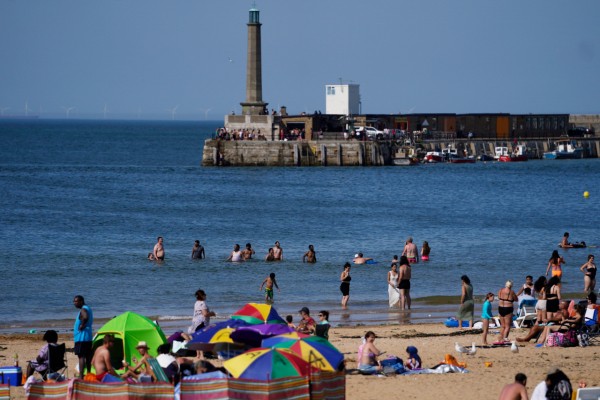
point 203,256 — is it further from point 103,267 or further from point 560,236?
point 560,236

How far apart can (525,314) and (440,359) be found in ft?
13.7

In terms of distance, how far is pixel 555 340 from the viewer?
18.7 metres

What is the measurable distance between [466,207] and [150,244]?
21837 mm

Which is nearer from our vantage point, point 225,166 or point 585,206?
point 585,206

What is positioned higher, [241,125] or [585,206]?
[241,125]

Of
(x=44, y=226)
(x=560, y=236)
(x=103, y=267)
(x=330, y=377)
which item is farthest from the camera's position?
(x=44, y=226)

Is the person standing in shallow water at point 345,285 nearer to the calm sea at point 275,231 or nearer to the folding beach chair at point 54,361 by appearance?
the calm sea at point 275,231

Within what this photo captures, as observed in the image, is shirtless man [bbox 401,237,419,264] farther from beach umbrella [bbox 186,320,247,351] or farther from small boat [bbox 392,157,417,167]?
small boat [bbox 392,157,417,167]

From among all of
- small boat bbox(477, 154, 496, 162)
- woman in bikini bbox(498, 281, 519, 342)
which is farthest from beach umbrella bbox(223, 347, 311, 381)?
small boat bbox(477, 154, 496, 162)

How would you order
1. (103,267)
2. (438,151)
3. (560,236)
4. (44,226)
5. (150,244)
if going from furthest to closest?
(438,151) < (44,226) < (560,236) < (150,244) < (103,267)

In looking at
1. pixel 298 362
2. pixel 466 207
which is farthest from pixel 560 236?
pixel 298 362

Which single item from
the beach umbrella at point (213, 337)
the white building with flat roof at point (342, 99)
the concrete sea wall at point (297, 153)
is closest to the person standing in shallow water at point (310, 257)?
the beach umbrella at point (213, 337)

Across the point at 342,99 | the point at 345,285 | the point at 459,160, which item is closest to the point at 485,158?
the point at 459,160

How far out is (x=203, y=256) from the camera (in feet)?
114
